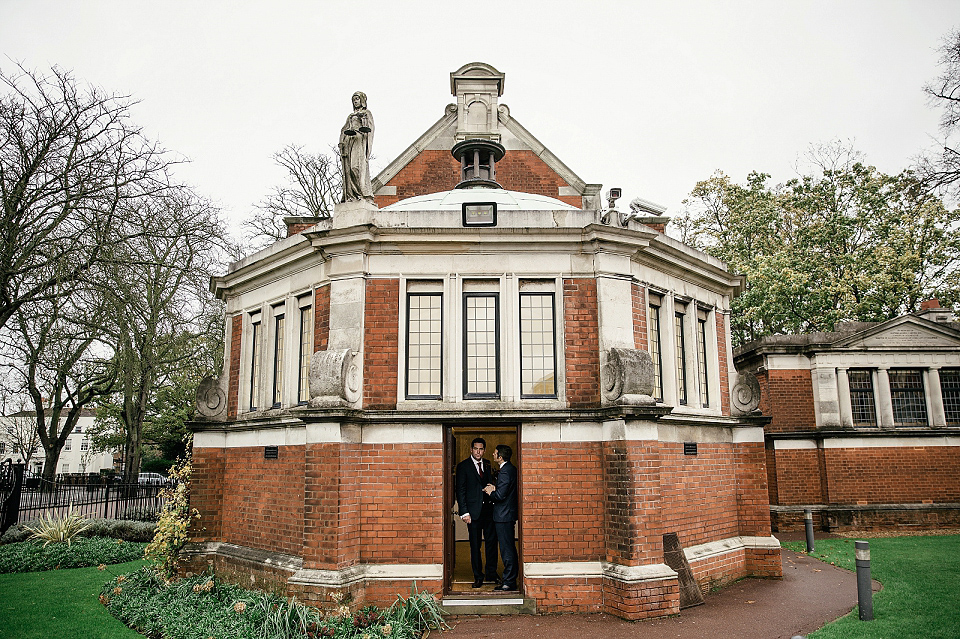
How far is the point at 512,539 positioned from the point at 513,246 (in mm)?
4634

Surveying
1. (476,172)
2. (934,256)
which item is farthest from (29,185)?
(934,256)

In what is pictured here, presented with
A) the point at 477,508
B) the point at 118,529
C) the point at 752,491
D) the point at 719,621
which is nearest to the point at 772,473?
the point at 752,491

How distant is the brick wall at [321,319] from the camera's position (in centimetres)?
1006

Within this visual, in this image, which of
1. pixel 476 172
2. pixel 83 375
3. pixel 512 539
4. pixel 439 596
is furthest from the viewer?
pixel 83 375

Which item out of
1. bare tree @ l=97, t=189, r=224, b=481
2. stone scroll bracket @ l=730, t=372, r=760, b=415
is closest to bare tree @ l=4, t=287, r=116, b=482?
bare tree @ l=97, t=189, r=224, b=481

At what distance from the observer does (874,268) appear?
23.5 m

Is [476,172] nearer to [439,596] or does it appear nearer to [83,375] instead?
[439,596]

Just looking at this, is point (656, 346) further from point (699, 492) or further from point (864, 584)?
point (864, 584)

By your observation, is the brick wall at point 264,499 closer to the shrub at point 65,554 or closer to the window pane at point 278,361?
the window pane at point 278,361

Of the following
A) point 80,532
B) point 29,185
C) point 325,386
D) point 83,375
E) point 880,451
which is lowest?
point 80,532

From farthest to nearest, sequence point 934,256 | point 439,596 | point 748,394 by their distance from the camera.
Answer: point 934,256 < point 748,394 < point 439,596

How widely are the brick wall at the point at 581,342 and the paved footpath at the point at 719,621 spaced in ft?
10.3

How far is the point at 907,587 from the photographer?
1066 cm

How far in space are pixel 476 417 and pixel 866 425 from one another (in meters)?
15.0
